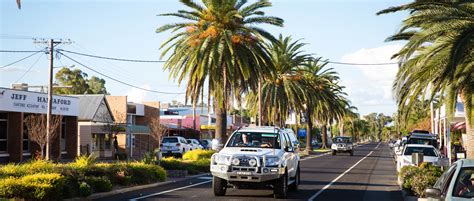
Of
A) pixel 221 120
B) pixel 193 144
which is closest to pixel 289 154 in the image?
pixel 221 120

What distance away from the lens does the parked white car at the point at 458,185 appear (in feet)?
28.5

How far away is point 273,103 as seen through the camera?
162 ft

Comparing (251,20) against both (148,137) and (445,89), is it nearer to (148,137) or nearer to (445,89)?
(445,89)

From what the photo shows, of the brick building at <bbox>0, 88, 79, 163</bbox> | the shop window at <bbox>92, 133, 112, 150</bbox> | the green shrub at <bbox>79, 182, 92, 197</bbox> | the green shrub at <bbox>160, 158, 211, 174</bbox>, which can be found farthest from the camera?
the shop window at <bbox>92, 133, 112, 150</bbox>

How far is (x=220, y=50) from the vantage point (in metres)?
30.4

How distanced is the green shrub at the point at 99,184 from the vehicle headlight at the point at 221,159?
343 centimetres

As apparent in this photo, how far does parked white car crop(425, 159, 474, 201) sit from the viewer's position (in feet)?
28.5

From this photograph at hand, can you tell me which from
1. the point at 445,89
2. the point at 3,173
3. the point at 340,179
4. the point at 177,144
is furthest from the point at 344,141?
the point at 3,173

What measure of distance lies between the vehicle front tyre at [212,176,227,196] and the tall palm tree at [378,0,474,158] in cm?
658

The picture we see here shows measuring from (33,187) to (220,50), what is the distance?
17009mm

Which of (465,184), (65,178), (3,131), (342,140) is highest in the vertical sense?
(3,131)

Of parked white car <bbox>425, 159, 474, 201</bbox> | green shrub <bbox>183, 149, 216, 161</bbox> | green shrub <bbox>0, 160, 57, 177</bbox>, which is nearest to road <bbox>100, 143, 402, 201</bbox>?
green shrub <bbox>0, 160, 57, 177</bbox>

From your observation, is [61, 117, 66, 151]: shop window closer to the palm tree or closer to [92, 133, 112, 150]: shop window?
[92, 133, 112, 150]: shop window

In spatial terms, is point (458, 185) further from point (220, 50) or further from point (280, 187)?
point (220, 50)
